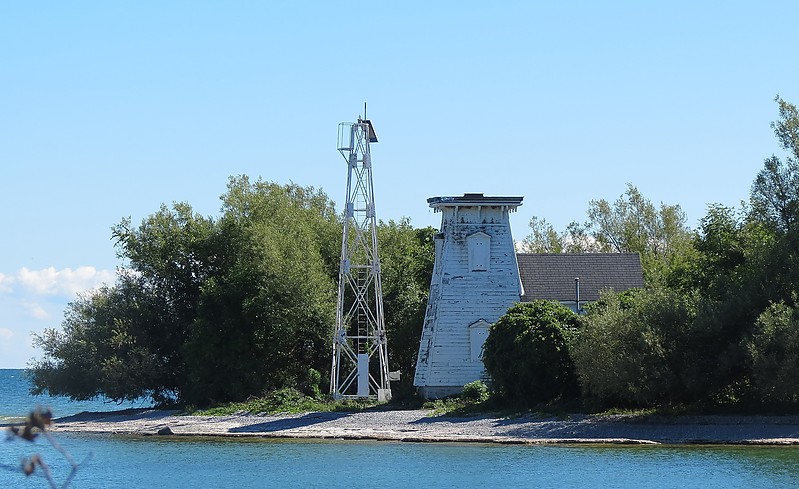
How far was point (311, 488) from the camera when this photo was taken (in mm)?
29047

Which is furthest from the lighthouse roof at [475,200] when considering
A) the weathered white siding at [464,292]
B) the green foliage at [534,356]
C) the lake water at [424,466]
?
the lake water at [424,466]

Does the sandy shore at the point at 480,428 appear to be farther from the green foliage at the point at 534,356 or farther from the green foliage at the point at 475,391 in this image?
the green foliage at the point at 475,391

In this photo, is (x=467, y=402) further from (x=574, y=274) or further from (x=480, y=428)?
(x=574, y=274)

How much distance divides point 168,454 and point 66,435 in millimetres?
10516

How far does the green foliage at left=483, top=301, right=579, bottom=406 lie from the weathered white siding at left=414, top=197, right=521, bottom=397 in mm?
4170

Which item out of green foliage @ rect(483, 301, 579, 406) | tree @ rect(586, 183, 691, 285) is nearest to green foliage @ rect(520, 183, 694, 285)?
tree @ rect(586, 183, 691, 285)

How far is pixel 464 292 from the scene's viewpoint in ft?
159

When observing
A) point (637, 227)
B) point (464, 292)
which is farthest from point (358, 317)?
point (637, 227)

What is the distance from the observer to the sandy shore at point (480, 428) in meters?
35.8

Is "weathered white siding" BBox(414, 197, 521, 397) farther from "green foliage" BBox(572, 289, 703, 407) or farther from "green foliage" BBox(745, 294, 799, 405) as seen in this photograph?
"green foliage" BBox(745, 294, 799, 405)

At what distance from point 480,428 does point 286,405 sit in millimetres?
12071

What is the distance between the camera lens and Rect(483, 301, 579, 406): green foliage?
42.0 meters

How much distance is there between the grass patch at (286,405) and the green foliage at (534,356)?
6820 mm

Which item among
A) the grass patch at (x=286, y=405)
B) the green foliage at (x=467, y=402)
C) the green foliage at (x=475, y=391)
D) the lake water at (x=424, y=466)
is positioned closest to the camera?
the lake water at (x=424, y=466)
